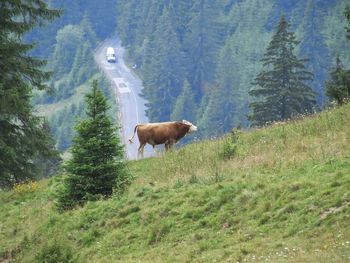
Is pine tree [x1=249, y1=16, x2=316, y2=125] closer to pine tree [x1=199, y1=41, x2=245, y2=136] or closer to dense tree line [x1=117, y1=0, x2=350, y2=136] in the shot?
pine tree [x1=199, y1=41, x2=245, y2=136]

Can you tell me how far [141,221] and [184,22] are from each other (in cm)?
18226

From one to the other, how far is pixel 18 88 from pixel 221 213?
346 inches

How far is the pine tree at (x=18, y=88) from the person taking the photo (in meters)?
18.0

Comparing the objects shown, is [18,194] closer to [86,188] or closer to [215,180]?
[86,188]

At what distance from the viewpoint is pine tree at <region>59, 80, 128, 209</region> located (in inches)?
672

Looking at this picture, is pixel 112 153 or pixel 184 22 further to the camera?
pixel 184 22

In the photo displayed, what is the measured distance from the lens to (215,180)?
1534 centimetres

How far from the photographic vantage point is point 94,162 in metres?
17.3

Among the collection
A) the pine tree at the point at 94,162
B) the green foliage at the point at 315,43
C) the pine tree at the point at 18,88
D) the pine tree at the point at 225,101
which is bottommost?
the pine tree at the point at 94,162

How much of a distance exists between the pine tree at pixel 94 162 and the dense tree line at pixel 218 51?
407ft

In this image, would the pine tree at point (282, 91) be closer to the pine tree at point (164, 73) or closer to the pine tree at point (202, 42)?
the pine tree at point (164, 73)

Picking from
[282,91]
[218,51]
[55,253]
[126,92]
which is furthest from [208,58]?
[55,253]

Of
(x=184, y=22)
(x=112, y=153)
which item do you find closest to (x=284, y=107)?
(x=112, y=153)

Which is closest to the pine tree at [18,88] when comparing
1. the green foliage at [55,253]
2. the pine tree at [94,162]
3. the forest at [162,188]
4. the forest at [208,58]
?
the forest at [162,188]
